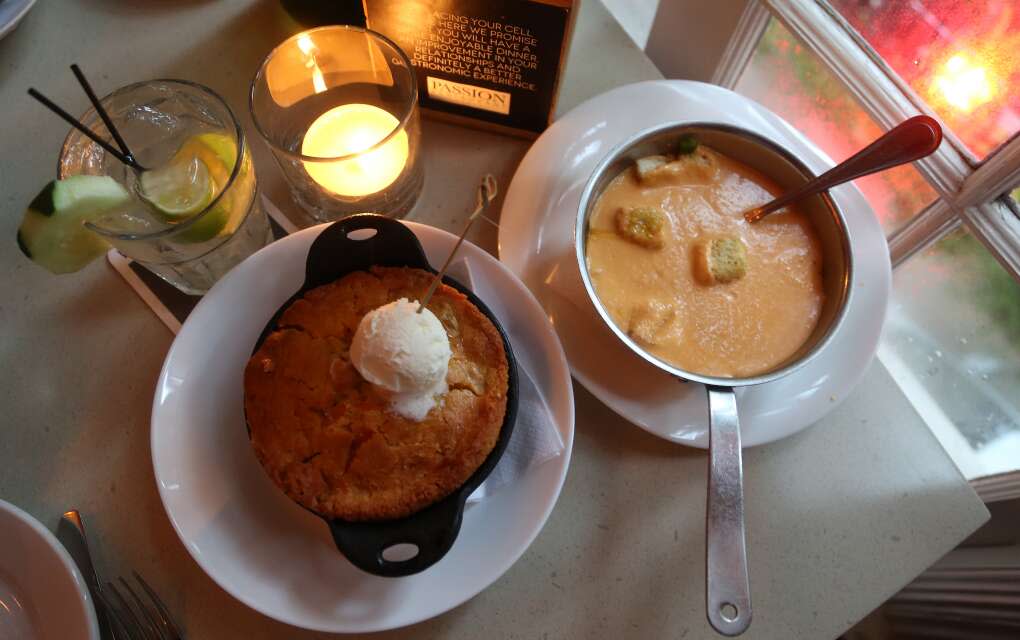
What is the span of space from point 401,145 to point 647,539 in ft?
2.32

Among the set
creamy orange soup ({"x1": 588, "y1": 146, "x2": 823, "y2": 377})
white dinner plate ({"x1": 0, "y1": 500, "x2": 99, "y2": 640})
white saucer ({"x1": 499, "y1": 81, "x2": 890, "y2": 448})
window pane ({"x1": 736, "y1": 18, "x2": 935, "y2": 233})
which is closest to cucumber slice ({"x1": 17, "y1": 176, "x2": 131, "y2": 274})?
white dinner plate ({"x1": 0, "y1": 500, "x2": 99, "y2": 640})

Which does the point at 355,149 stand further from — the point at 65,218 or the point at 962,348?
the point at 962,348

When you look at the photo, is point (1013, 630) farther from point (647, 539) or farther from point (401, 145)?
point (401, 145)

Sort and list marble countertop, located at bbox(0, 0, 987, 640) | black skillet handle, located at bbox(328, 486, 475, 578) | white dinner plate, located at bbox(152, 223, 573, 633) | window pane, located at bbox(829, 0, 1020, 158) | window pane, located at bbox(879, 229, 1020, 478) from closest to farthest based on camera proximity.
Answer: black skillet handle, located at bbox(328, 486, 475, 578) < white dinner plate, located at bbox(152, 223, 573, 633) < marble countertop, located at bbox(0, 0, 987, 640) < window pane, located at bbox(829, 0, 1020, 158) < window pane, located at bbox(879, 229, 1020, 478)

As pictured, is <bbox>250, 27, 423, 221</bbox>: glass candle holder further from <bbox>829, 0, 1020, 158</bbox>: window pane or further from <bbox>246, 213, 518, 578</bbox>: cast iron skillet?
<bbox>829, 0, 1020, 158</bbox>: window pane

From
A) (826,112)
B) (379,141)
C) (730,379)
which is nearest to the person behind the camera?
(730,379)

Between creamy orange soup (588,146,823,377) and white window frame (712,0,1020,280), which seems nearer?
creamy orange soup (588,146,823,377)

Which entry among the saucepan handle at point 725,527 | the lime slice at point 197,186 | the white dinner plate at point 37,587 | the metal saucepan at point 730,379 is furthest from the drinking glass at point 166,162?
the saucepan handle at point 725,527

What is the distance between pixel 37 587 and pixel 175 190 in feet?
1.79

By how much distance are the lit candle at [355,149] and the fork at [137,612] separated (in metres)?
0.63

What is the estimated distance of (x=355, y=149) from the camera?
109 centimetres

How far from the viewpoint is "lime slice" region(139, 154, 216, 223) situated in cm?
90

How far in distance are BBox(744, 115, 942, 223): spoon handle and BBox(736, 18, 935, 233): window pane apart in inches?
12.1

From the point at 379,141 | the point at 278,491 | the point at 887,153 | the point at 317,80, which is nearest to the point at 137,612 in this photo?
the point at 278,491
